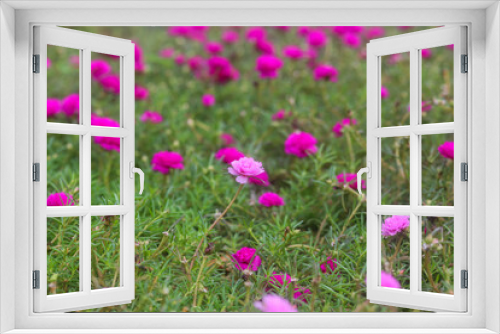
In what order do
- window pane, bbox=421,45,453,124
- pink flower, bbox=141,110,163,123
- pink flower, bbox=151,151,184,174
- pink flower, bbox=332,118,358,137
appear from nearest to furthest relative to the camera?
1. pink flower, bbox=151,151,184,174
2. pink flower, bbox=332,118,358,137
3. window pane, bbox=421,45,453,124
4. pink flower, bbox=141,110,163,123

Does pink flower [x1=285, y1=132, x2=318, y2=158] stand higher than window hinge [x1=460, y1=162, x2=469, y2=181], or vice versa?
pink flower [x1=285, y1=132, x2=318, y2=158]

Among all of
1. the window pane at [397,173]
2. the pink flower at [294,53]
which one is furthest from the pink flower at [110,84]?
the window pane at [397,173]

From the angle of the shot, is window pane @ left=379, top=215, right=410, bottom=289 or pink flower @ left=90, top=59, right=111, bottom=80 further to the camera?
pink flower @ left=90, top=59, right=111, bottom=80

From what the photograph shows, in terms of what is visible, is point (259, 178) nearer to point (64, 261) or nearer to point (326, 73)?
point (64, 261)

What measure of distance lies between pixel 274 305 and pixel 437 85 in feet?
7.13

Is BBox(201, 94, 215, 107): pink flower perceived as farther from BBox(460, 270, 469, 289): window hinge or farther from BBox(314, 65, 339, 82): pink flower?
BBox(460, 270, 469, 289): window hinge

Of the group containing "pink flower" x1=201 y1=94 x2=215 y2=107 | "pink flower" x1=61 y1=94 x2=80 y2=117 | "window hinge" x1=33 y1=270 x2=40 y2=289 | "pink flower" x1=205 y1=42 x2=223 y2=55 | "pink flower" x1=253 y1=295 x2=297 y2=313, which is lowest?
"pink flower" x1=253 y1=295 x2=297 y2=313

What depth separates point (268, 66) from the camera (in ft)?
11.0

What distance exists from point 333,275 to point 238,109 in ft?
5.61

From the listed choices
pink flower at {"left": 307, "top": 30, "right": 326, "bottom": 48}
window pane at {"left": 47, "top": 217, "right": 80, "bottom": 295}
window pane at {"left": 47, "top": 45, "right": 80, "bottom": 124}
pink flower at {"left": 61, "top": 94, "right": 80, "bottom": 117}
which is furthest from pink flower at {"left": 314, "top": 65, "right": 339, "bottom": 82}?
window pane at {"left": 47, "top": 217, "right": 80, "bottom": 295}

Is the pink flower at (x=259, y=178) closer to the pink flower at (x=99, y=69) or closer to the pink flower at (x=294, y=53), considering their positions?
the pink flower at (x=294, y=53)

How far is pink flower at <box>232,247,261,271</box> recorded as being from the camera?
6.85ft

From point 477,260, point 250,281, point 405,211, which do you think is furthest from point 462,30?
point 250,281

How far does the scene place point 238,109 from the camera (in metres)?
3.50
